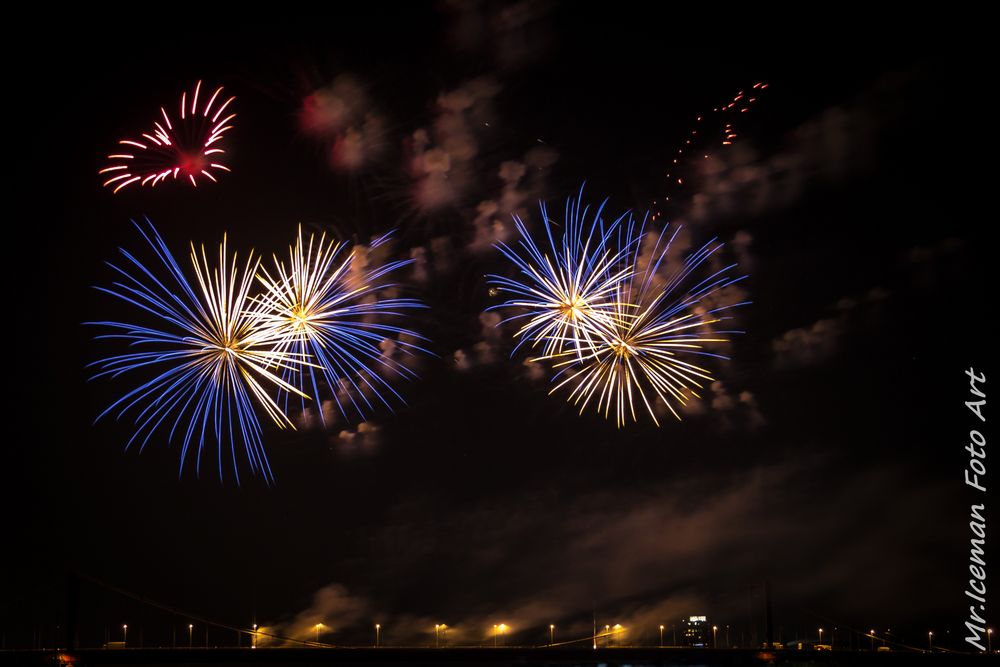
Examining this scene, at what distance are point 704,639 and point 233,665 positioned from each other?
92598mm

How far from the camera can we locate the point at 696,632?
15575cm

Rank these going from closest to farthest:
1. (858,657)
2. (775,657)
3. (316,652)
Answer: (316,652), (858,657), (775,657)

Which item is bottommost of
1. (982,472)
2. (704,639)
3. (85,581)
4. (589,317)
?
(704,639)

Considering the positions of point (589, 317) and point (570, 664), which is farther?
point (570, 664)

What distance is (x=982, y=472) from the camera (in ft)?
167

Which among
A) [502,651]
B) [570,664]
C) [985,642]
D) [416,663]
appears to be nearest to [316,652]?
[416,663]

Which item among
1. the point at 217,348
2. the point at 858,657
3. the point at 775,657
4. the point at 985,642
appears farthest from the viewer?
the point at 985,642

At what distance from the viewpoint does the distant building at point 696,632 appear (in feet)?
509

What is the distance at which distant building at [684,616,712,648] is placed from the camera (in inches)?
6112

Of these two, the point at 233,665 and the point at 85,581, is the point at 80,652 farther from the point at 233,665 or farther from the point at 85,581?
the point at 85,581

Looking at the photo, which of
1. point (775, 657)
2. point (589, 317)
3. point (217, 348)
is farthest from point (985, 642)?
point (217, 348)

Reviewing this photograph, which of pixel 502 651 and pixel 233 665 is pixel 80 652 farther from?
pixel 502 651

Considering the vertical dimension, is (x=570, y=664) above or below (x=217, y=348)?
below

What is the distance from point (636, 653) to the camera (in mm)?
86750
